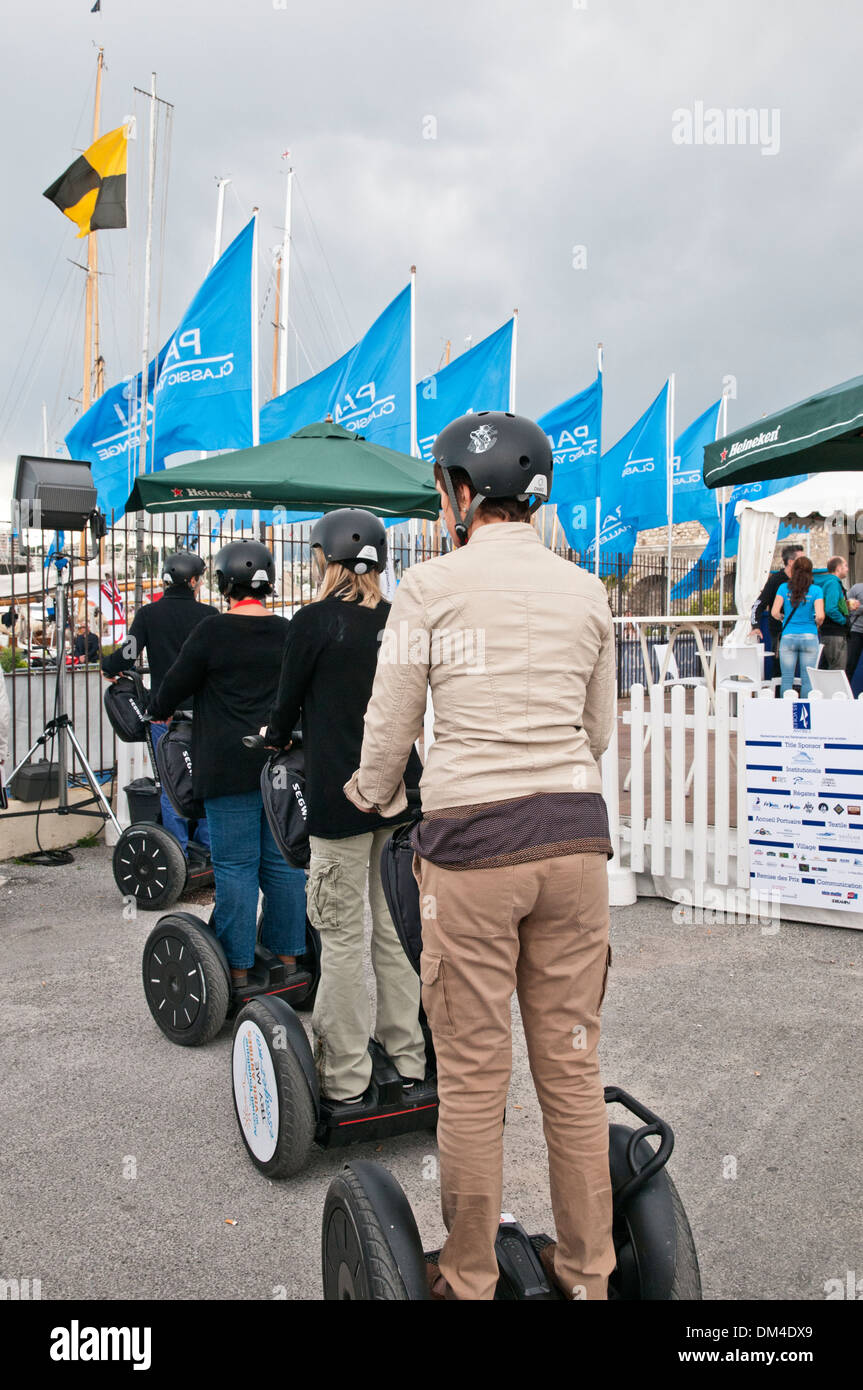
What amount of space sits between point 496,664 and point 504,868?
396 millimetres

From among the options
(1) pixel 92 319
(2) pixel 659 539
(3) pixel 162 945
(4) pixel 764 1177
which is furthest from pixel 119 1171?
(2) pixel 659 539

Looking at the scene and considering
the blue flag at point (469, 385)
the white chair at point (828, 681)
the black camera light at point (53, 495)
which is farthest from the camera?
the blue flag at point (469, 385)

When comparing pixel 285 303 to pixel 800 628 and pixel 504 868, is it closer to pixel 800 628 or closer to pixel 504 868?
pixel 800 628

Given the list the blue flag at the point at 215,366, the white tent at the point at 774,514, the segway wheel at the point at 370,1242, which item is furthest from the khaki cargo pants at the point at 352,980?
the white tent at the point at 774,514

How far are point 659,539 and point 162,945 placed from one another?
4454cm

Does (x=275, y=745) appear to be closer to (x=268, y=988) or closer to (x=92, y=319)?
(x=268, y=988)

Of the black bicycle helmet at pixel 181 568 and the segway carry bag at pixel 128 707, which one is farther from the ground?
the black bicycle helmet at pixel 181 568

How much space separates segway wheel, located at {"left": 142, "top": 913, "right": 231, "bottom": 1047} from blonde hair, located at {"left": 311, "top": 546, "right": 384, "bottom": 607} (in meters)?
1.46

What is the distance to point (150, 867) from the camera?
19.1 ft

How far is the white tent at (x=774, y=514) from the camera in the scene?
11992 mm

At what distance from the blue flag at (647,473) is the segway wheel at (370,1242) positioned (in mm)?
16475

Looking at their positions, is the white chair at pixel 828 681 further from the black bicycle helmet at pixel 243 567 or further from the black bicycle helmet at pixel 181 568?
the black bicycle helmet at pixel 243 567

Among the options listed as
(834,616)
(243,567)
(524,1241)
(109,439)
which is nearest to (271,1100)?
(524,1241)

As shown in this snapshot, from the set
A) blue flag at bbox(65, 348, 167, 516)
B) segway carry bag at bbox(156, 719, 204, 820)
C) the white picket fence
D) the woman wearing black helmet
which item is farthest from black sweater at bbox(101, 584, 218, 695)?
blue flag at bbox(65, 348, 167, 516)
